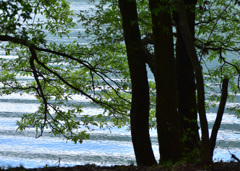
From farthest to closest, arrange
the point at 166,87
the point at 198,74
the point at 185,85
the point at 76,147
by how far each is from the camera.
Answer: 1. the point at 76,147
2. the point at 185,85
3. the point at 166,87
4. the point at 198,74

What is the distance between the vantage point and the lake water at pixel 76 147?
2483 centimetres

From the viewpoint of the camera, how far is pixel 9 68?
13.3 m

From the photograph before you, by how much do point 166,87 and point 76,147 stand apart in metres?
22.5

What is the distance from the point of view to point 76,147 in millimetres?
28938

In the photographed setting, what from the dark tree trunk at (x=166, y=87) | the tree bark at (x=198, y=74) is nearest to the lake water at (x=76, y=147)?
the dark tree trunk at (x=166, y=87)

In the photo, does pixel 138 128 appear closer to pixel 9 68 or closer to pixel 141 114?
pixel 141 114

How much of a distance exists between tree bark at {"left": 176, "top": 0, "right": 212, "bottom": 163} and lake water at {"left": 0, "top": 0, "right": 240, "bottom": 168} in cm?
1675

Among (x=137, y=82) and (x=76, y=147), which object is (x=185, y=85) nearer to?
(x=137, y=82)

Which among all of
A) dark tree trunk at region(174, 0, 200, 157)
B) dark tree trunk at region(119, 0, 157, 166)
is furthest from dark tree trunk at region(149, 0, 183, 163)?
dark tree trunk at region(174, 0, 200, 157)

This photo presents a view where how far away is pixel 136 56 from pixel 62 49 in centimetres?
407

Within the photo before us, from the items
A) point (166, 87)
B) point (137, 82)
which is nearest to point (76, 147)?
point (137, 82)

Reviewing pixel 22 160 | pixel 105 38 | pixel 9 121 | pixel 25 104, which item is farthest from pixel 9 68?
pixel 25 104

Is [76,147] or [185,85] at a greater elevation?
[185,85]

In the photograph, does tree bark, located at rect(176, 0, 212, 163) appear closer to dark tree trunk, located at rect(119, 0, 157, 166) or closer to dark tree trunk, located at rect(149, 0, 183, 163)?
dark tree trunk, located at rect(149, 0, 183, 163)
